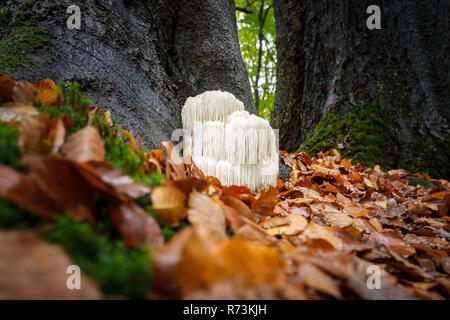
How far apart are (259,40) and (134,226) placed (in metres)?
12.3

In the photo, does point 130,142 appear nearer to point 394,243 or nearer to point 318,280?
point 318,280

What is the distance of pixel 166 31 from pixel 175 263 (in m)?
2.51

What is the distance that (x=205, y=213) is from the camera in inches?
37.9

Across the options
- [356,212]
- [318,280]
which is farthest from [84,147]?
[356,212]

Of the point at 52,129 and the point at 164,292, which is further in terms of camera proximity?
the point at 52,129

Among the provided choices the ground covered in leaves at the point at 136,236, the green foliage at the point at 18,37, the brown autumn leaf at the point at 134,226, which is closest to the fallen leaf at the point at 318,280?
the ground covered in leaves at the point at 136,236

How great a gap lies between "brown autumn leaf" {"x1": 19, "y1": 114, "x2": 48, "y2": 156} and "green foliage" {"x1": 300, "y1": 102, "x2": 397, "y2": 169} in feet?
12.1

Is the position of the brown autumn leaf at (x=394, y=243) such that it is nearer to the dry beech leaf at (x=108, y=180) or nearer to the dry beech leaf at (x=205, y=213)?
the dry beech leaf at (x=205, y=213)

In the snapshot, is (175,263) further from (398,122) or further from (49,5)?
(398,122)

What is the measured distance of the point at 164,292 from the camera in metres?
0.62

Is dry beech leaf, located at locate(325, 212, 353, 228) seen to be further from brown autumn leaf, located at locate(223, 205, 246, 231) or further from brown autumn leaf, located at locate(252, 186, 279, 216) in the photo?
brown autumn leaf, located at locate(223, 205, 246, 231)

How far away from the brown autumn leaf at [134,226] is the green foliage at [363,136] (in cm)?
350

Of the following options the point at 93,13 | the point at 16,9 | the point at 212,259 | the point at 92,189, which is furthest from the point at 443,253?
the point at 16,9

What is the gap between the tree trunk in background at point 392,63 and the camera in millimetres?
3670
